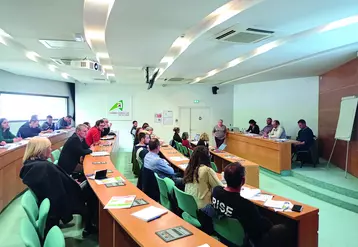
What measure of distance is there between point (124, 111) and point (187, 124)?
2808 millimetres

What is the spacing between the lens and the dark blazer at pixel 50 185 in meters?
2.84

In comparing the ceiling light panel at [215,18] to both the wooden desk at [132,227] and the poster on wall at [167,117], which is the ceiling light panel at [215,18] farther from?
the poster on wall at [167,117]

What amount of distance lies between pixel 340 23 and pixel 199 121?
8.46 metres

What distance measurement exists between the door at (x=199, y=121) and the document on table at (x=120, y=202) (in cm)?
952

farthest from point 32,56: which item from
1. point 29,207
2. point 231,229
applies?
point 231,229

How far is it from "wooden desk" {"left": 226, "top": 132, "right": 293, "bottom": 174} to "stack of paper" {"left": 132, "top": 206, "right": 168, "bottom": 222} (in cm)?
515

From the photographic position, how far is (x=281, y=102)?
9500 mm

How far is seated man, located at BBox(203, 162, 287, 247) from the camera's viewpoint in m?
2.20

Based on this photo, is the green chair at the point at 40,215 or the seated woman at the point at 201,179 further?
the seated woman at the point at 201,179

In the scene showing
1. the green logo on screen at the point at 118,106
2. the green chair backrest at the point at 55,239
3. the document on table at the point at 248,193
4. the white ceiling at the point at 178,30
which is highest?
the white ceiling at the point at 178,30

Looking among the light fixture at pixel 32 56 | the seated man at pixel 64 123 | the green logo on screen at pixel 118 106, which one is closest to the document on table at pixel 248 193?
the light fixture at pixel 32 56

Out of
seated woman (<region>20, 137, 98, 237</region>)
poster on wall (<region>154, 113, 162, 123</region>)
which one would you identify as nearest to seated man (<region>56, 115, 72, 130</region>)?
poster on wall (<region>154, 113, 162, 123</region>)

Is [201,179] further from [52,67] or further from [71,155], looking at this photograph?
[52,67]

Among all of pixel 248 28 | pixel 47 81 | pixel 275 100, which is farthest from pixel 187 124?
pixel 248 28
